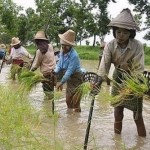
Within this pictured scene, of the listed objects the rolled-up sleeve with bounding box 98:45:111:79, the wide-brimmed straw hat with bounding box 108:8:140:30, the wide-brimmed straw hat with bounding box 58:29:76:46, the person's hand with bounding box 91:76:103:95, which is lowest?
the person's hand with bounding box 91:76:103:95

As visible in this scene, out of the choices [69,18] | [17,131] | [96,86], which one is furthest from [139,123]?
[69,18]

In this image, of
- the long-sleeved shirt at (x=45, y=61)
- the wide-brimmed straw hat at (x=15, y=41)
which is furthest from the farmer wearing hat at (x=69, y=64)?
the wide-brimmed straw hat at (x=15, y=41)

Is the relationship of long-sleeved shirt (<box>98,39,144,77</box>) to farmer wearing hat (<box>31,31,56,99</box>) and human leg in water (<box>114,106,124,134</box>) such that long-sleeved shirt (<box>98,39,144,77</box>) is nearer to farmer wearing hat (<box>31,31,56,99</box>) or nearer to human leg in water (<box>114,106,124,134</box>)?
human leg in water (<box>114,106,124,134</box>)

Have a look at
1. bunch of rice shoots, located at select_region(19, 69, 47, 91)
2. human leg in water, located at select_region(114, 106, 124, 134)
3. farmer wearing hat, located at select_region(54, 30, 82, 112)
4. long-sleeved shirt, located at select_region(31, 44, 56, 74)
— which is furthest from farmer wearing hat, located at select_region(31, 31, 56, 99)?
human leg in water, located at select_region(114, 106, 124, 134)

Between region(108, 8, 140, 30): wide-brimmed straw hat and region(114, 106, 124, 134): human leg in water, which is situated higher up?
region(108, 8, 140, 30): wide-brimmed straw hat

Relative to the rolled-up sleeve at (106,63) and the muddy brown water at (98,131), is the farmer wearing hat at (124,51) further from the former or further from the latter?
the muddy brown water at (98,131)

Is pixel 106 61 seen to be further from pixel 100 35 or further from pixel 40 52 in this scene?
pixel 100 35

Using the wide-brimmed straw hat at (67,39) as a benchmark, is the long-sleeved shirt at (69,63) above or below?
below

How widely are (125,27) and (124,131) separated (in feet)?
6.33

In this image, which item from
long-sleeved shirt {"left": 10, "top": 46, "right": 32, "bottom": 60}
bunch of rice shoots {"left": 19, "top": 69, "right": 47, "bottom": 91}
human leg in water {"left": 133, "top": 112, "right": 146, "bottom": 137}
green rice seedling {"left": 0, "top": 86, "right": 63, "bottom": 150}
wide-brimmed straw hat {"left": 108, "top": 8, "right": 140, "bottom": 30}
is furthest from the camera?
long-sleeved shirt {"left": 10, "top": 46, "right": 32, "bottom": 60}

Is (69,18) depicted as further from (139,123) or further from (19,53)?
(139,123)

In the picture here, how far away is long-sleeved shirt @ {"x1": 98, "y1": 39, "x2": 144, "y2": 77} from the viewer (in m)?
5.83

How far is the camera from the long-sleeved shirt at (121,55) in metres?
5.83

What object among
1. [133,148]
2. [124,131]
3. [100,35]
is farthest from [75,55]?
[100,35]
